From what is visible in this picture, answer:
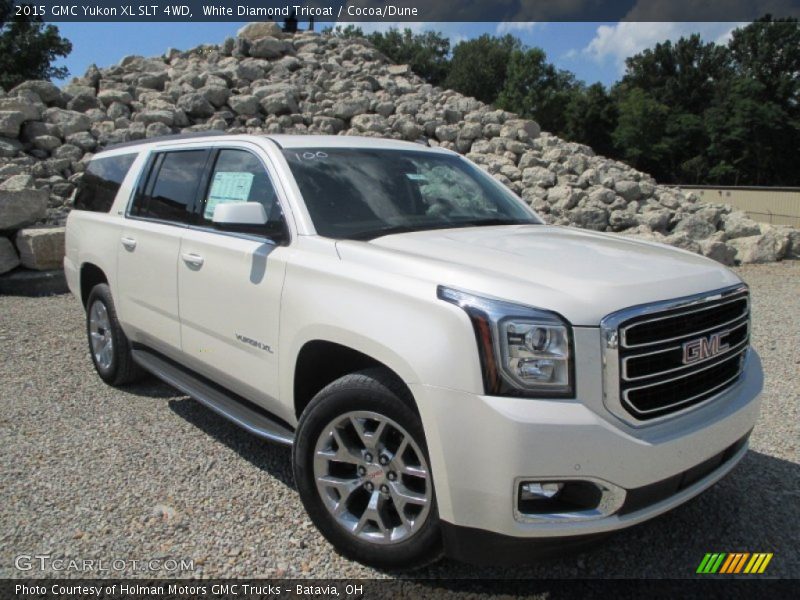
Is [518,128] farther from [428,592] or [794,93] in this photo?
[794,93]

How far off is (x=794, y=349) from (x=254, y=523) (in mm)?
5808

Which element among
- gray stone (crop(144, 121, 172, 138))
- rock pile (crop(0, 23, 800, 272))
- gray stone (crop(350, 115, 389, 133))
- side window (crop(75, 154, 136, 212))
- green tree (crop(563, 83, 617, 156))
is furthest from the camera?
green tree (crop(563, 83, 617, 156))

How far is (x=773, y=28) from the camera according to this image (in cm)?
7350

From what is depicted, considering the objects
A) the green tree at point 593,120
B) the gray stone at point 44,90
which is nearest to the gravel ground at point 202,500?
the gray stone at point 44,90

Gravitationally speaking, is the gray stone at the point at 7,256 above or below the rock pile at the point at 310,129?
below

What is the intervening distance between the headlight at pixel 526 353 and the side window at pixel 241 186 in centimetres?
152

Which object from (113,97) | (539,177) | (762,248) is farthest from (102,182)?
(762,248)

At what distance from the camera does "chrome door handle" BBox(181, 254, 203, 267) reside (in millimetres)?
3773

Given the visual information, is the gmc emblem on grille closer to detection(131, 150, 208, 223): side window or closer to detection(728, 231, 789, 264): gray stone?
detection(131, 150, 208, 223): side window

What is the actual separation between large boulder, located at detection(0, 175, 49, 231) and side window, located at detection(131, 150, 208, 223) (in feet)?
19.5

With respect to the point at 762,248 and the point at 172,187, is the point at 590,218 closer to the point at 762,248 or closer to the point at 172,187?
the point at 762,248

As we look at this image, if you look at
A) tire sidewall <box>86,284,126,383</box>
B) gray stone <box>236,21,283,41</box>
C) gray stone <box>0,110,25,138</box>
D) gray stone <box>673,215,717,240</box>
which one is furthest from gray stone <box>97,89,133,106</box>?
gray stone <box>673,215,717,240</box>

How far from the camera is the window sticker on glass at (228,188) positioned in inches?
148

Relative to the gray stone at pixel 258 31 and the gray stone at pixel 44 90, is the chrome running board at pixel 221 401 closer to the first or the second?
the gray stone at pixel 44 90
